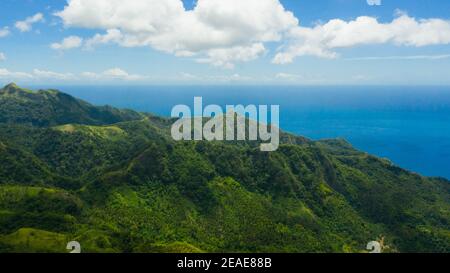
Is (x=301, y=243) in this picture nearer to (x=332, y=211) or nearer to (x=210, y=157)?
(x=332, y=211)

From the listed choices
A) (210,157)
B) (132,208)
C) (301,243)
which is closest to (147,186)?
(132,208)

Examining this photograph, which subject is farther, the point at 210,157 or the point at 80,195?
the point at 210,157

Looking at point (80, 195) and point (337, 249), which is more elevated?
point (80, 195)

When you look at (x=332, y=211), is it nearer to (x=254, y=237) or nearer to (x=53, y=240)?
(x=254, y=237)
